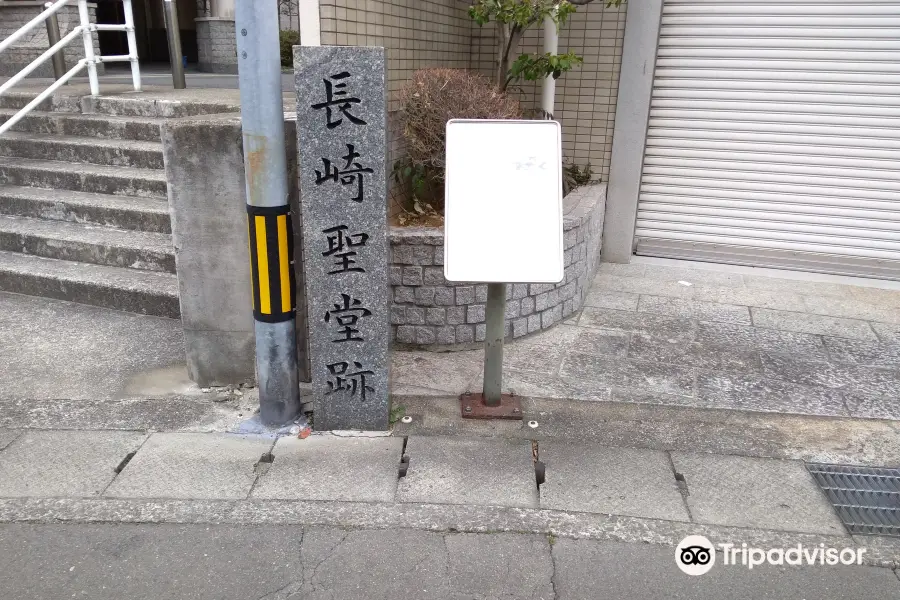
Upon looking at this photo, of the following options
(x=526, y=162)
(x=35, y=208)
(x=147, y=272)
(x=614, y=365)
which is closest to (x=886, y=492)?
(x=614, y=365)

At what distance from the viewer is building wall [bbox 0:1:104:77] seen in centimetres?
1004

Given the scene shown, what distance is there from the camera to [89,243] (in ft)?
18.8

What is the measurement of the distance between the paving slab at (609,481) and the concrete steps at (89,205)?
332 centimetres

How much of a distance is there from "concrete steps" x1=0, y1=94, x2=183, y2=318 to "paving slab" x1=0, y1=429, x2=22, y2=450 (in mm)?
1597

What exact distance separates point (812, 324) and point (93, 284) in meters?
6.02

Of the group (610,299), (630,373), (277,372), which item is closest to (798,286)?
(610,299)

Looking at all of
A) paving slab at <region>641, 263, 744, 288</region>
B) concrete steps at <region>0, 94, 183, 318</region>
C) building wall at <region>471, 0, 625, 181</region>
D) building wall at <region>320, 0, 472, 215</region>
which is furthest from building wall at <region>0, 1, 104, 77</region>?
paving slab at <region>641, 263, 744, 288</region>

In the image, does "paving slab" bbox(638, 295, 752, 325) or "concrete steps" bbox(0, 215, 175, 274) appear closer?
"concrete steps" bbox(0, 215, 175, 274)

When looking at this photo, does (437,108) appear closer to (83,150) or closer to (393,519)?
(393,519)

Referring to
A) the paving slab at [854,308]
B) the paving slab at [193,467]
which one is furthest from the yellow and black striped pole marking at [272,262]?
the paving slab at [854,308]

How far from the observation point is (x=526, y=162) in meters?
3.79

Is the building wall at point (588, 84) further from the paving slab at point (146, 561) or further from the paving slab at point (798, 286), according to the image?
the paving slab at point (146, 561)

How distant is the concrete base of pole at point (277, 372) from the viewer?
12.7ft

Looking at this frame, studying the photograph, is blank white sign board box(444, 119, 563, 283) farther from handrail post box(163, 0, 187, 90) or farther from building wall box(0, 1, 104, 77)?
building wall box(0, 1, 104, 77)
